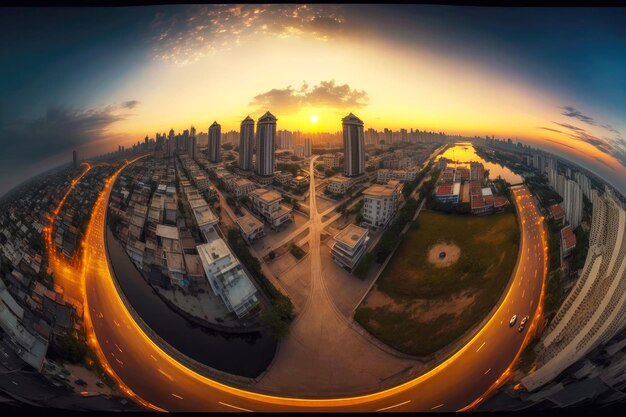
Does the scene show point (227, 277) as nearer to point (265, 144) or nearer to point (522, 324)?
point (265, 144)

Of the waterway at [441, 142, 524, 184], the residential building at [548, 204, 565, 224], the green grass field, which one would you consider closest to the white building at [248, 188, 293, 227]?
the green grass field

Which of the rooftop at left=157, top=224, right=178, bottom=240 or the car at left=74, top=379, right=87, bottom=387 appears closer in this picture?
the rooftop at left=157, top=224, right=178, bottom=240

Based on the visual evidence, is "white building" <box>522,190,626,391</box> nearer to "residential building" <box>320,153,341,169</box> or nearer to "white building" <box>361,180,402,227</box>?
"white building" <box>361,180,402,227</box>

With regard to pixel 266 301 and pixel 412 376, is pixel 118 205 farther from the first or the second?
pixel 412 376

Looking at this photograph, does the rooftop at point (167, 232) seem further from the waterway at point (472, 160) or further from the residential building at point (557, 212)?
the residential building at point (557, 212)

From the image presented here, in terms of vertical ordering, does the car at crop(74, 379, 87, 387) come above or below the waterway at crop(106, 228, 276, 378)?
below

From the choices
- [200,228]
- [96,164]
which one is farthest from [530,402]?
[96,164]
